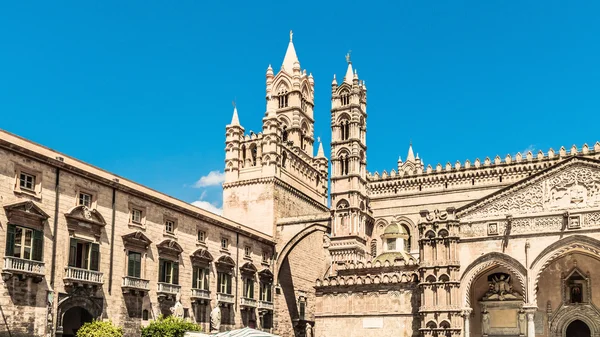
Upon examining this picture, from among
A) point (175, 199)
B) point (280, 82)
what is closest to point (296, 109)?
point (280, 82)

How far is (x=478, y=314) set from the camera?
44219 mm

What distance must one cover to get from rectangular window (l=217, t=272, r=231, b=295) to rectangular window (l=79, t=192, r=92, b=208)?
13467 millimetres

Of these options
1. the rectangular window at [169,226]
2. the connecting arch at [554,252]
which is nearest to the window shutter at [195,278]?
the rectangular window at [169,226]

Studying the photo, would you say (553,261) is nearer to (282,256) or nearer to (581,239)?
(581,239)

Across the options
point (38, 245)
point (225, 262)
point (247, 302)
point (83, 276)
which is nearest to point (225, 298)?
point (225, 262)

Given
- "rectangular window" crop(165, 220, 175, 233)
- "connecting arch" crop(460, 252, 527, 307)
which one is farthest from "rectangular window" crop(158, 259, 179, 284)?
"connecting arch" crop(460, 252, 527, 307)

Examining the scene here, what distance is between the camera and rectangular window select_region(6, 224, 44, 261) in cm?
3219

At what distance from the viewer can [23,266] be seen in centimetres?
3241

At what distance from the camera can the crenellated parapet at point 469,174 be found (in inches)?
2060

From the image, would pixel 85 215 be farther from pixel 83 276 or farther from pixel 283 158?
pixel 283 158

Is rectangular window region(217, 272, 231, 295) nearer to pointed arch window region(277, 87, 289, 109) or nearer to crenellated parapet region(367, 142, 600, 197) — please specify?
crenellated parapet region(367, 142, 600, 197)

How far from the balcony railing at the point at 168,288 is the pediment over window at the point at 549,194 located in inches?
699

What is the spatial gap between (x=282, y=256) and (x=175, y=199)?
50.2 ft

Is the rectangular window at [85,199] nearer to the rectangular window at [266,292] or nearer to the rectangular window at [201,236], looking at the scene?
the rectangular window at [201,236]
